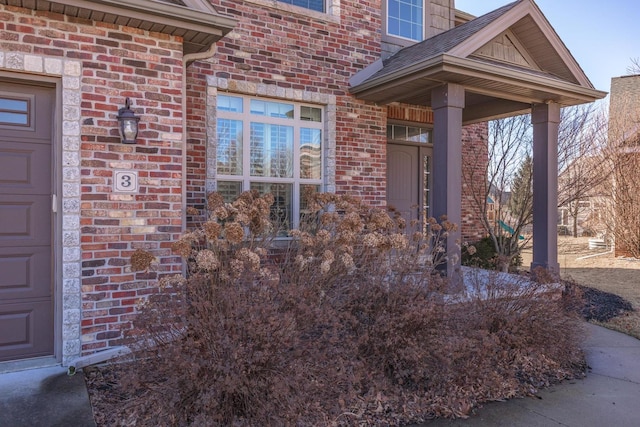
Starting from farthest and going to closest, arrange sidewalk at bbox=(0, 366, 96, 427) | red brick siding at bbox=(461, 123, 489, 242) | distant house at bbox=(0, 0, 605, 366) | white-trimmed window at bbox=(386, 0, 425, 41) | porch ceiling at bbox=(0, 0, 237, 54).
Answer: red brick siding at bbox=(461, 123, 489, 242) < white-trimmed window at bbox=(386, 0, 425, 41) < distant house at bbox=(0, 0, 605, 366) < porch ceiling at bbox=(0, 0, 237, 54) < sidewalk at bbox=(0, 366, 96, 427)

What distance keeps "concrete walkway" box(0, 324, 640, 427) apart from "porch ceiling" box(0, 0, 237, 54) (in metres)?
2.97

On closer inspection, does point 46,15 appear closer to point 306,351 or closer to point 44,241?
point 44,241

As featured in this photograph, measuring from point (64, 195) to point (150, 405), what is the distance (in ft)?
6.36

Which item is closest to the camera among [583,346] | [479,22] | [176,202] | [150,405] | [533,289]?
[150,405]

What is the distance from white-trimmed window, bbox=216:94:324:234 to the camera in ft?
19.9

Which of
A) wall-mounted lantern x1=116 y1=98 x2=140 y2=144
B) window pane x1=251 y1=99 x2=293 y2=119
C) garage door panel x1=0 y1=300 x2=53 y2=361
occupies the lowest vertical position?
garage door panel x1=0 y1=300 x2=53 y2=361

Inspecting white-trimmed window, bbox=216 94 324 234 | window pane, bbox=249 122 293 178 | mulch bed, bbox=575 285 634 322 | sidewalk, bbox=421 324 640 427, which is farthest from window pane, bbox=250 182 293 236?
mulch bed, bbox=575 285 634 322

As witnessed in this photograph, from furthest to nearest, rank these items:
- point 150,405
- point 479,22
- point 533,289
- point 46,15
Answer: point 479,22 → point 533,289 → point 46,15 → point 150,405

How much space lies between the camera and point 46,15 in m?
4.03

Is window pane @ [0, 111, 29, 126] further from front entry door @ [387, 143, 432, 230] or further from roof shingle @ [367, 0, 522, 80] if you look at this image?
front entry door @ [387, 143, 432, 230]

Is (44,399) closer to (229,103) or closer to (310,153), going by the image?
(229,103)

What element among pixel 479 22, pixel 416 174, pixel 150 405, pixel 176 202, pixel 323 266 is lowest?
pixel 150 405

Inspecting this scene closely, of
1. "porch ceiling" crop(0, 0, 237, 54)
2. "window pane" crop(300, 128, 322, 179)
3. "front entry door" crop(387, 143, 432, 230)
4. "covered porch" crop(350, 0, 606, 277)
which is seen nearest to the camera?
"porch ceiling" crop(0, 0, 237, 54)

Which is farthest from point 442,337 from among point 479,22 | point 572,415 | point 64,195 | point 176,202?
point 479,22
